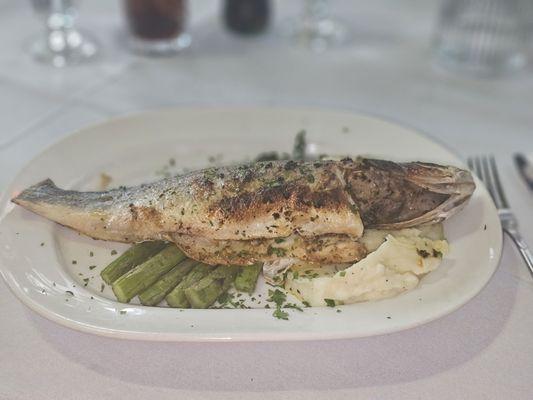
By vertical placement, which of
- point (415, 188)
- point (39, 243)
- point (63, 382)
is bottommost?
point (63, 382)

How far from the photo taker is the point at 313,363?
1818 millimetres

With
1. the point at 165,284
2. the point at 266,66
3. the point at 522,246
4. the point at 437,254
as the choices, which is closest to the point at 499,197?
the point at 522,246

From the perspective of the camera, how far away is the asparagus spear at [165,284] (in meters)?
1.92

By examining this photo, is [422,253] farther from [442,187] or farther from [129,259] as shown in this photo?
[129,259]

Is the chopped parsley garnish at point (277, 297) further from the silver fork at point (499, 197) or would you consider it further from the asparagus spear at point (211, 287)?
the silver fork at point (499, 197)

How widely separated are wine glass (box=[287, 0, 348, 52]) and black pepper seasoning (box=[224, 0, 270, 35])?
220 mm

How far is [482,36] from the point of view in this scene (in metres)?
3.66

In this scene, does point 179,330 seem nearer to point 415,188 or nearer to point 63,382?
point 63,382

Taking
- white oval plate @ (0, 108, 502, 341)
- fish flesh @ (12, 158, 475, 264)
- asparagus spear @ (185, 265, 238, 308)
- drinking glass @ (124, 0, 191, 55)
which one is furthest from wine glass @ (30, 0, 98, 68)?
asparagus spear @ (185, 265, 238, 308)

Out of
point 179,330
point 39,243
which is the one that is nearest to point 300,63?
point 39,243

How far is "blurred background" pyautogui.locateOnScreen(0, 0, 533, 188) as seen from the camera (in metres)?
3.27

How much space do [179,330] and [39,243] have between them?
2.25 feet

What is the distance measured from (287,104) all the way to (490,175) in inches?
48.5

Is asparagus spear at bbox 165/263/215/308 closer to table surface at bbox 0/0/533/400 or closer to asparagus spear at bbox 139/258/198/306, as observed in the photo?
asparagus spear at bbox 139/258/198/306
